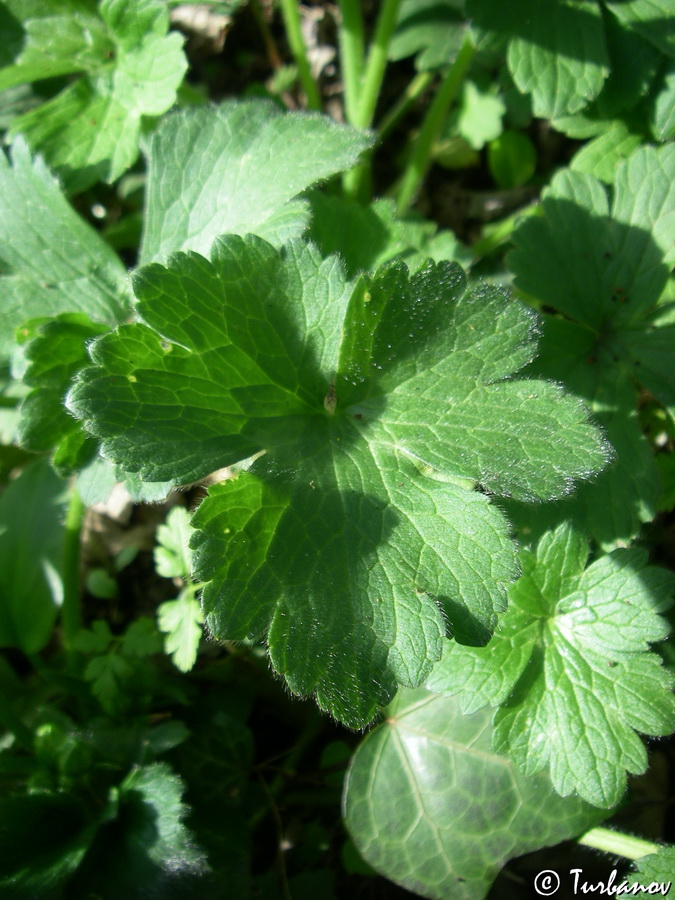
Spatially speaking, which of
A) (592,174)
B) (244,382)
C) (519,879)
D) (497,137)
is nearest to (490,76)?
(497,137)

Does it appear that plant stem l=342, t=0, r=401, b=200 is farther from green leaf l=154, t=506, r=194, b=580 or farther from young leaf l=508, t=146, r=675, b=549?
green leaf l=154, t=506, r=194, b=580

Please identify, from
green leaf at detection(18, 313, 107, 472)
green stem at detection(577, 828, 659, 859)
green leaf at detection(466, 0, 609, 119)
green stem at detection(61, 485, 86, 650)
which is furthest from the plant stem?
green stem at detection(577, 828, 659, 859)

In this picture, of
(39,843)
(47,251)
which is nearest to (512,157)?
(47,251)

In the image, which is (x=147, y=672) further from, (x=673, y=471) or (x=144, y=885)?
(x=673, y=471)

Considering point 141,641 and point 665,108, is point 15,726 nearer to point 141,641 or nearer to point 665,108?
point 141,641

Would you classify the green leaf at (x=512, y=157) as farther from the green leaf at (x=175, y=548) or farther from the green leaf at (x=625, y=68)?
the green leaf at (x=175, y=548)

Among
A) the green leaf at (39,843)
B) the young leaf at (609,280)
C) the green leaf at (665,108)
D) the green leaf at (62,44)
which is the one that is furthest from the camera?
the green leaf at (62,44)

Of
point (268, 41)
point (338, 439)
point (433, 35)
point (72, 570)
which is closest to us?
point (338, 439)

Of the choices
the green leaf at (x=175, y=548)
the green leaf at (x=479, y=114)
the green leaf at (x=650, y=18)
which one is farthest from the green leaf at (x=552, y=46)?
the green leaf at (x=175, y=548)
